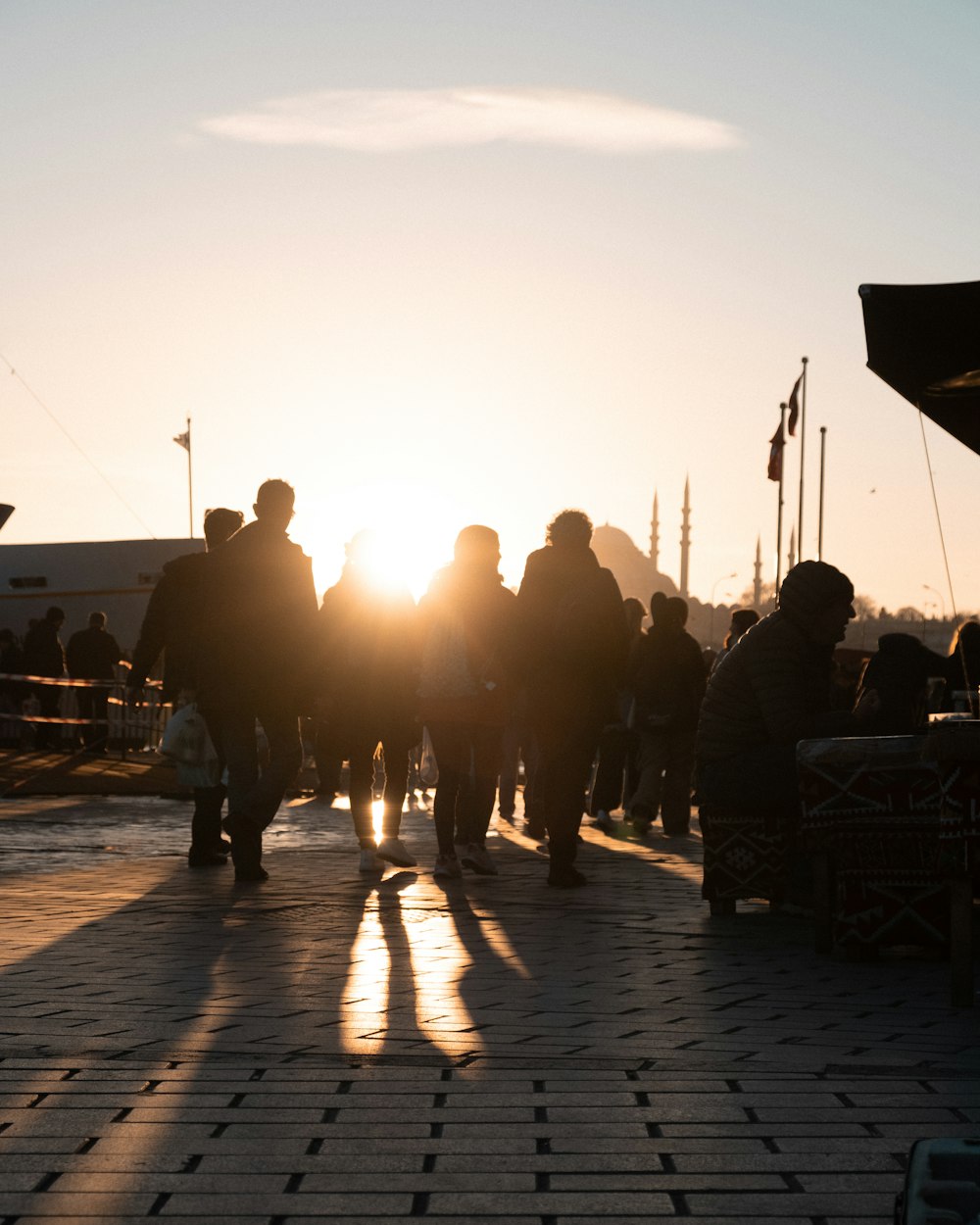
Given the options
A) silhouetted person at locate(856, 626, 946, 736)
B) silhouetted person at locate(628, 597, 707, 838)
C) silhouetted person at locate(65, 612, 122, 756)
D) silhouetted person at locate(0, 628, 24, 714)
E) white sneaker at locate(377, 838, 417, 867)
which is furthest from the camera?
silhouetted person at locate(0, 628, 24, 714)

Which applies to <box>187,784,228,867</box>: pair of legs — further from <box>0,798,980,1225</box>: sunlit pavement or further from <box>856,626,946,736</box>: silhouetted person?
<box>856,626,946,736</box>: silhouetted person

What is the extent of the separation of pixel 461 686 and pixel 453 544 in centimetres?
98

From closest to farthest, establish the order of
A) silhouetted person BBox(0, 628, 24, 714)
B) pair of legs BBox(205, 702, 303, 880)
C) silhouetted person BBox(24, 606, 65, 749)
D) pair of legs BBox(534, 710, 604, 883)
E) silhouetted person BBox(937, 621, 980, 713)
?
pair of legs BBox(205, 702, 303, 880)
pair of legs BBox(534, 710, 604, 883)
silhouetted person BBox(937, 621, 980, 713)
silhouetted person BBox(24, 606, 65, 749)
silhouetted person BBox(0, 628, 24, 714)

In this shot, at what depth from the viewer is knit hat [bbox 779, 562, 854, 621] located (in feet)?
26.7

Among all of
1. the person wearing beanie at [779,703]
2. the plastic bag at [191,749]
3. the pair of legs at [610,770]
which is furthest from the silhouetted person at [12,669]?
the person wearing beanie at [779,703]

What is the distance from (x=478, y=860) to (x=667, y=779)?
4.35 meters

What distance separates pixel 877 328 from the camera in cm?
818

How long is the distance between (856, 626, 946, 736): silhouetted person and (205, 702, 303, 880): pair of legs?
9.58 feet

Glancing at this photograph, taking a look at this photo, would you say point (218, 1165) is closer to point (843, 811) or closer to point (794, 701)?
point (843, 811)

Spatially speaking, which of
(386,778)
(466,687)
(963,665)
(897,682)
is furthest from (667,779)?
(897,682)

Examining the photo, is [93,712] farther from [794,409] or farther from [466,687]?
[794,409]

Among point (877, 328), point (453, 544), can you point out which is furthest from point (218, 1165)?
point (453, 544)

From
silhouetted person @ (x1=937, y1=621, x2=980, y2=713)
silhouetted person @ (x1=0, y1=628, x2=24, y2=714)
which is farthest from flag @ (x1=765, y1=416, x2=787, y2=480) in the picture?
silhouetted person @ (x1=937, y1=621, x2=980, y2=713)

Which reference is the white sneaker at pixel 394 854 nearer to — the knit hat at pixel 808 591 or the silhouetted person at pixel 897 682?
the silhouetted person at pixel 897 682
